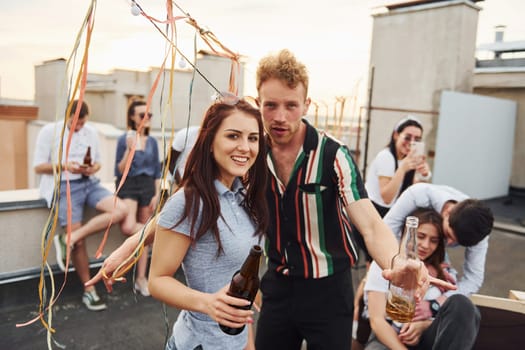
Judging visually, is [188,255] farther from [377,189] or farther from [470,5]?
[470,5]

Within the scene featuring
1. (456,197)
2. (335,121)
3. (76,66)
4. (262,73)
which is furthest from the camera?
(335,121)

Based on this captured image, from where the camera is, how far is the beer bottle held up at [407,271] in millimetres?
1716

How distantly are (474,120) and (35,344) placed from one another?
7842 mm

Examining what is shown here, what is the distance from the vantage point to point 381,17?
8.13m

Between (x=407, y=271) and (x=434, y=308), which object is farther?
(x=434, y=308)

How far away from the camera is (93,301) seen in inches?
143

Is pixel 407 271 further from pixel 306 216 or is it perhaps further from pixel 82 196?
pixel 82 196

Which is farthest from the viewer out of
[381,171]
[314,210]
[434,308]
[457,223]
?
[381,171]

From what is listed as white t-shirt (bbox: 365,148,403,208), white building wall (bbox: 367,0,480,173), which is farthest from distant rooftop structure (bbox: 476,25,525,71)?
white t-shirt (bbox: 365,148,403,208)

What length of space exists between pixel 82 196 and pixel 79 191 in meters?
0.05

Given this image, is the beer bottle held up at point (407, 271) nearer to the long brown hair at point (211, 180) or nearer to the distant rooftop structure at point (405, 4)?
the long brown hair at point (211, 180)

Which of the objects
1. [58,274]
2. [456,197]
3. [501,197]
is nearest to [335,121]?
[456,197]

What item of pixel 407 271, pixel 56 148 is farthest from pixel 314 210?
pixel 56 148

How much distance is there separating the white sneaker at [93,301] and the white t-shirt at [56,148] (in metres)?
0.86
